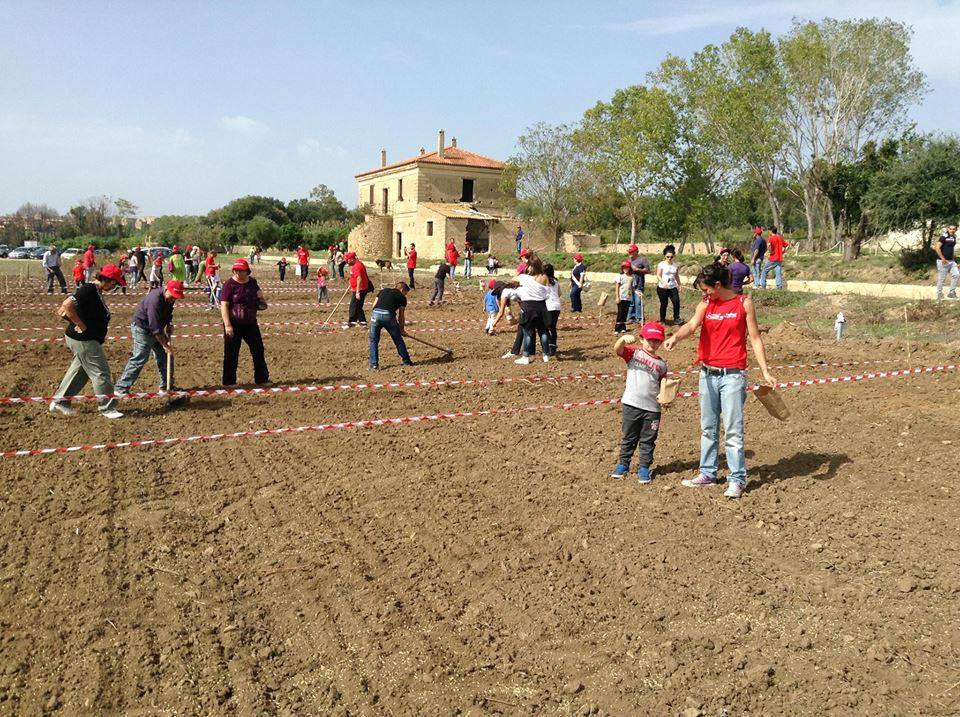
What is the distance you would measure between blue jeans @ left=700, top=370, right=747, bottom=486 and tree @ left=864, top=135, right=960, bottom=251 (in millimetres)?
16440

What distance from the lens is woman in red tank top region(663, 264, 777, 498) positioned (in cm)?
587

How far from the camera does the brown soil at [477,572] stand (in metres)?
3.89

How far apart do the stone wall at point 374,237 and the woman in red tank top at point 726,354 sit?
54381mm

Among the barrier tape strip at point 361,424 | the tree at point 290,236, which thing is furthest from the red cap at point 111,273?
the tree at point 290,236

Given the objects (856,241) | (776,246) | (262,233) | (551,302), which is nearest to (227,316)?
(551,302)

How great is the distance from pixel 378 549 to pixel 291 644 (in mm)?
1221

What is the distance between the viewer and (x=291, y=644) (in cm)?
433

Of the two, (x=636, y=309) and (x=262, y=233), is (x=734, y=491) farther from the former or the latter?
(x=262, y=233)

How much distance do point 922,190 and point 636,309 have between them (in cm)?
902

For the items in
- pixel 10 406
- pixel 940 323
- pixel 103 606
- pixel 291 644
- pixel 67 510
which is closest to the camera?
pixel 291 644

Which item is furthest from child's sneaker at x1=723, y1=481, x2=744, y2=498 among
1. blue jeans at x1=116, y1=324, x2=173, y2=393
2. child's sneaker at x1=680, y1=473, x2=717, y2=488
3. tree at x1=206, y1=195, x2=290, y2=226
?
tree at x1=206, y1=195, x2=290, y2=226

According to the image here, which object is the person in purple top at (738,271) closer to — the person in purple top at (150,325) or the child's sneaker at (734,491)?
the child's sneaker at (734,491)

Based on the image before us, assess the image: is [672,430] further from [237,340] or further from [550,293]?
[237,340]

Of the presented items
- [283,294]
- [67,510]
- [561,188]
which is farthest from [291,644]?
[561,188]
